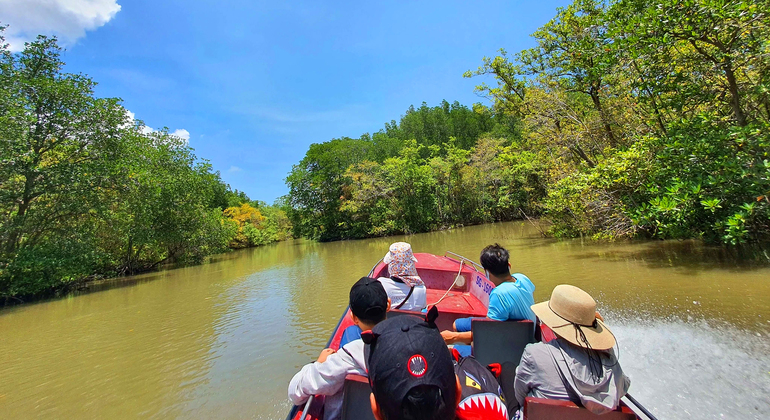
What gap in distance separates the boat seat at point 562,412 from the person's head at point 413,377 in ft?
2.37

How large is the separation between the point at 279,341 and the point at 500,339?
462cm

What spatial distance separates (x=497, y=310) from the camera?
2520mm

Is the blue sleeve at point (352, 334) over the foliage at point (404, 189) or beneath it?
beneath

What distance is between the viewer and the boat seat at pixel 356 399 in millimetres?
1590

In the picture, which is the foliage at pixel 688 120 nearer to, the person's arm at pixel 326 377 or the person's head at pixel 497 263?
the person's head at pixel 497 263

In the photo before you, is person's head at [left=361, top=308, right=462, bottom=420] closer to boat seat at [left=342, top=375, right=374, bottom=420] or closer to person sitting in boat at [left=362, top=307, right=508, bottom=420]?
person sitting in boat at [left=362, top=307, right=508, bottom=420]

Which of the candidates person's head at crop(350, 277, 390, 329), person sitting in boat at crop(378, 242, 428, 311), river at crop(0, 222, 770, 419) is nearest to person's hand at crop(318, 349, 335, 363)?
person's head at crop(350, 277, 390, 329)

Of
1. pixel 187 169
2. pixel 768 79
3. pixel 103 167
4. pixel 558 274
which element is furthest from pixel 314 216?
pixel 768 79

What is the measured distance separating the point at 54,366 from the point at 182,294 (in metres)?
5.15

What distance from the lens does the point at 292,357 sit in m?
5.13

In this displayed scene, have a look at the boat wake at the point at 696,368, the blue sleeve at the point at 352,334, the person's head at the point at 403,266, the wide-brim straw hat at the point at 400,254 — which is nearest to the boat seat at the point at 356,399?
the blue sleeve at the point at 352,334

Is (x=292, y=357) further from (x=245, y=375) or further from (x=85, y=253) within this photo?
(x=85, y=253)

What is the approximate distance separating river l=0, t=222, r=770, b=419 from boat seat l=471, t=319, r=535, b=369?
1773 mm

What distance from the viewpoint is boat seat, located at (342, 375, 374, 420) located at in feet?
5.22
